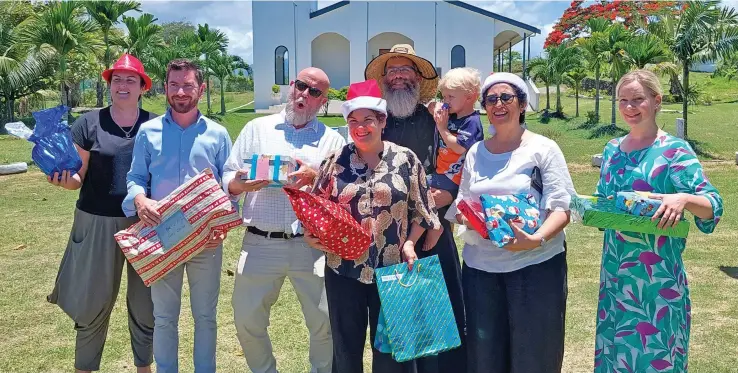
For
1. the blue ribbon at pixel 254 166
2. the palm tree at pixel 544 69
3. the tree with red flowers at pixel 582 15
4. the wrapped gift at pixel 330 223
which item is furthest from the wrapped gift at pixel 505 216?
the tree with red flowers at pixel 582 15

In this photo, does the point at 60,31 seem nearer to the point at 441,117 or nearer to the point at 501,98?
the point at 441,117

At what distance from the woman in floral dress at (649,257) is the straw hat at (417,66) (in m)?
1.12

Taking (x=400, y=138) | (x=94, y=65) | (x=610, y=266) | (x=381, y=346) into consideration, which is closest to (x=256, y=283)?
(x=381, y=346)

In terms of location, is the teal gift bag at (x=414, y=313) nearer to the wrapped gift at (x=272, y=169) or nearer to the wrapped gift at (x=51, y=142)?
the wrapped gift at (x=272, y=169)

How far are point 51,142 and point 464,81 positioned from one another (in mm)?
2385

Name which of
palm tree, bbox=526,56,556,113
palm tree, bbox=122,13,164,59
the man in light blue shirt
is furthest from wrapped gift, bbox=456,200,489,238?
palm tree, bbox=526,56,556,113

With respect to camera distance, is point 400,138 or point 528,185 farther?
point 400,138

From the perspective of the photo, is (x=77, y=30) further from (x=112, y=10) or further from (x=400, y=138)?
(x=400, y=138)

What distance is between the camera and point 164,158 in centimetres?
367

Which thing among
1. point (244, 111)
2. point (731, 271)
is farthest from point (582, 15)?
point (731, 271)

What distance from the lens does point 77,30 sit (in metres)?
17.8

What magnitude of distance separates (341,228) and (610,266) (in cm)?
148

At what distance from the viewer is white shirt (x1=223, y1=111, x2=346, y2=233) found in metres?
3.73

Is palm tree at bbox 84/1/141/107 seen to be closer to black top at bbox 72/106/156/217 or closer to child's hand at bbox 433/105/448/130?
black top at bbox 72/106/156/217
